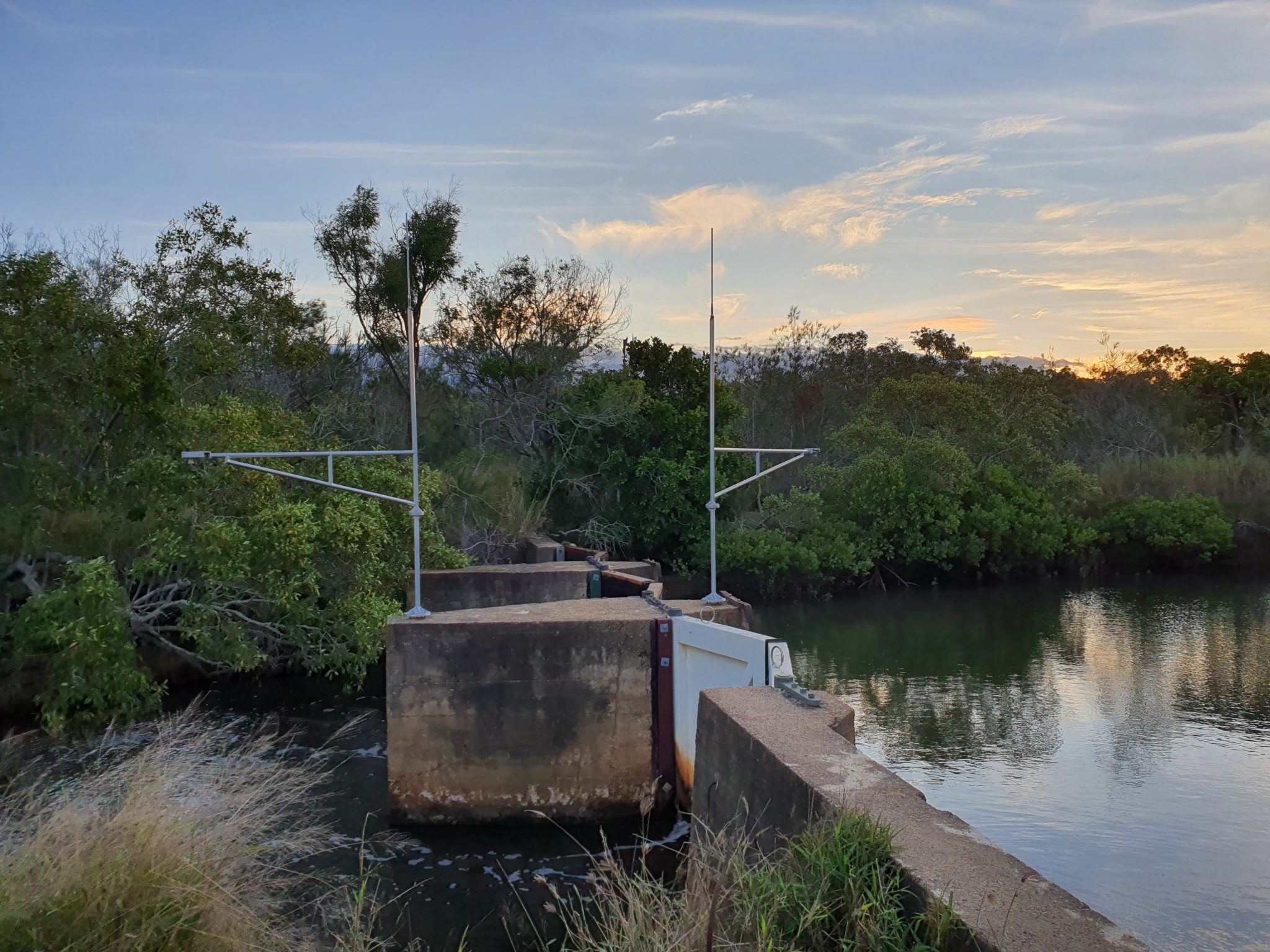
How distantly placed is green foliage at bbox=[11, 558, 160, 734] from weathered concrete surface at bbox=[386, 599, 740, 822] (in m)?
4.64

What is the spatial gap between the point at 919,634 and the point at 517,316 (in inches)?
623

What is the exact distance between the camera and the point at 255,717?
1612 cm

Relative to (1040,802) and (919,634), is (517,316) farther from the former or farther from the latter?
(1040,802)

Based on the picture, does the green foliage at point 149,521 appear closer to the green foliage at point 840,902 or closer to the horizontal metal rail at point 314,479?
the horizontal metal rail at point 314,479

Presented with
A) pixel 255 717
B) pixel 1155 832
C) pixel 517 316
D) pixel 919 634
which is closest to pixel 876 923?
pixel 1155 832

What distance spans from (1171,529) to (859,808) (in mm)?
31746

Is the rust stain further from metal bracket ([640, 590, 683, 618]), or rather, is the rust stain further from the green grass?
the green grass

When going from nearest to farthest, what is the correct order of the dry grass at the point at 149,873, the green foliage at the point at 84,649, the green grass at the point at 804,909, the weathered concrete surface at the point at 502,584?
the green grass at the point at 804,909
the dry grass at the point at 149,873
the green foliage at the point at 84,649
the weathered concrete surface at the point at 502,584

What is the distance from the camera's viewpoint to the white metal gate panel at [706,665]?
9.48 m

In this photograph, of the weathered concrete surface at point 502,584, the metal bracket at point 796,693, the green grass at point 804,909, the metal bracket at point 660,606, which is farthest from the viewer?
the weathered concrete surface at point 502,584

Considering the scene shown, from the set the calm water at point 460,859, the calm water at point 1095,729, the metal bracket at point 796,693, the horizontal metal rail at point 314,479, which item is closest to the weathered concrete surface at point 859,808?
the metal bracket at point 796,693

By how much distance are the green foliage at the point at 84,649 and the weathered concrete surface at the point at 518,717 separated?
4.64m

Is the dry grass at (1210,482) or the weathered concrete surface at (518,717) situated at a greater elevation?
the dry grass at (1210,482)

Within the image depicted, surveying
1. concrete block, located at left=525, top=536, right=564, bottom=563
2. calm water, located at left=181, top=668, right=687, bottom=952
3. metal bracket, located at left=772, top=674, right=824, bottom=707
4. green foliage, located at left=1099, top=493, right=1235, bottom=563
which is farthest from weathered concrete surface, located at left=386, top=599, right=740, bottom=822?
green foliage, located at left=1099, top=493, right=1235, bottom=563
